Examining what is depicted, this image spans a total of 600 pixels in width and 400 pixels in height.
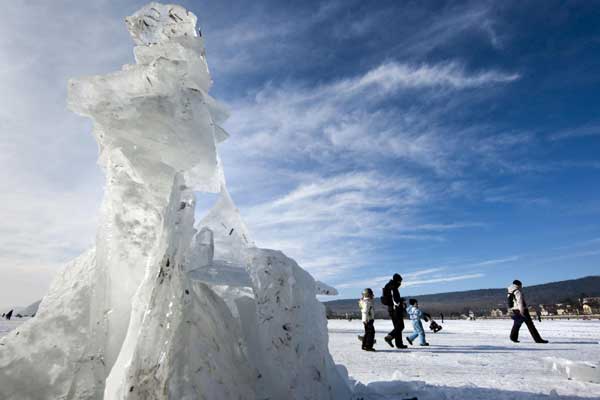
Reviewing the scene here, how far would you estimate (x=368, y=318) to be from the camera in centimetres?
921

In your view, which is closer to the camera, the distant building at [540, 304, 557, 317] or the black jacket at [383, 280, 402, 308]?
the black jacket at [383, 280, 402, 308]

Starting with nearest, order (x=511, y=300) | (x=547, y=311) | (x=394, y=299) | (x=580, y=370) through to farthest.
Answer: (x=580, y=370) < (x=394, y=299) < (x=511, y=300) < (x=547, y=311)

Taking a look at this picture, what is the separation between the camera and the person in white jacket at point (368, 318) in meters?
9.13

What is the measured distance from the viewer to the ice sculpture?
7.65 feet

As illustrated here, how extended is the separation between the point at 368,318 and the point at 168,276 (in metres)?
7.75

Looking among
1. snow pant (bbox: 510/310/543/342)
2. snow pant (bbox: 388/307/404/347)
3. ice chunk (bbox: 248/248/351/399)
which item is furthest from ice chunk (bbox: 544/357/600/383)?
snow pant (bbox: 510/310/543/342)

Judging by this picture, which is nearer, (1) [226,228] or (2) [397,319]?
(1) [226,228]

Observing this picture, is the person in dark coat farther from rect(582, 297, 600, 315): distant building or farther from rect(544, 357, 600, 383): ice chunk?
rect(582, 297, 600, 315): distant building

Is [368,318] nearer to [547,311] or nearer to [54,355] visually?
[54,355]

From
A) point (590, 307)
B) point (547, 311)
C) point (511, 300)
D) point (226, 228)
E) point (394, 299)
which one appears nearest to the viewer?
point (226, 228)

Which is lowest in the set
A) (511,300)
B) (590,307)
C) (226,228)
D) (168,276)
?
(590,307)

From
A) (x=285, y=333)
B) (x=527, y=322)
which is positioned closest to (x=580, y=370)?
(x=285, y=333)

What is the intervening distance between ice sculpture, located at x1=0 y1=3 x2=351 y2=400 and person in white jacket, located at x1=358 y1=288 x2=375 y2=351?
244 inches

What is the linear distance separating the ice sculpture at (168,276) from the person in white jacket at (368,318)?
6.19m
